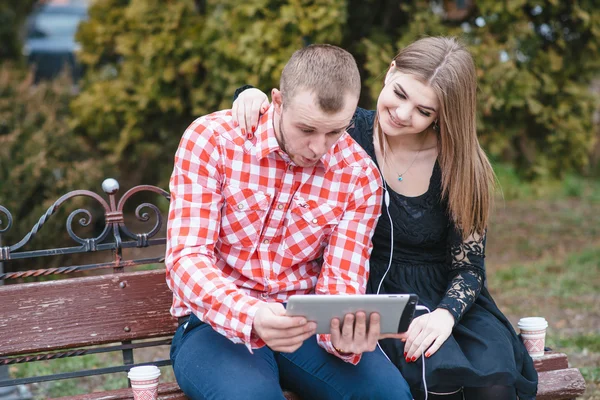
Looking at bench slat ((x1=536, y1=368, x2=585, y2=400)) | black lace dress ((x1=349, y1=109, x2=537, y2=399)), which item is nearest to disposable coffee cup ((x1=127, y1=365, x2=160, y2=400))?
black lace dress ((x1=349, y1=109, x2=537, y2=399))

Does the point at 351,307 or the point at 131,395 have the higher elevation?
the point at 351,307

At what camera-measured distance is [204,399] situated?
239 cm

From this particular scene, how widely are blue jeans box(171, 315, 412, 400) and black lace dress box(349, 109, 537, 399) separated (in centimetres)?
22

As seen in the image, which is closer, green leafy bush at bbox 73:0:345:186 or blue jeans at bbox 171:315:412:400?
blue jeans at bbox 171:315:412:400

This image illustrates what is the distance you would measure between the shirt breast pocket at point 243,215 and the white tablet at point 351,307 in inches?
19.2

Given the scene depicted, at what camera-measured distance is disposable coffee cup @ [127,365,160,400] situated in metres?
2.50

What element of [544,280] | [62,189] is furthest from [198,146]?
[544,280]

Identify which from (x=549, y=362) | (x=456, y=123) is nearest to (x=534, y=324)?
(x=549, y=362)

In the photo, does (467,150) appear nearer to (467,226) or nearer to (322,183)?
(467,226)

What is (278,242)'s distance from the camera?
2678 millimetres

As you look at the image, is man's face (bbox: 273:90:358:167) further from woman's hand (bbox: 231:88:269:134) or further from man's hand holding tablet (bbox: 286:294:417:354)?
man's hand holding tablet (bbox: 286:294:417:354)

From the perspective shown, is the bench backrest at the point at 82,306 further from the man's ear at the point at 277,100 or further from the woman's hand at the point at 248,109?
the man's ear at the point at 277,100

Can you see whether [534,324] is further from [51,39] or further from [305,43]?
[51,39]

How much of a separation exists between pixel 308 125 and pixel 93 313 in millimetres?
1111
